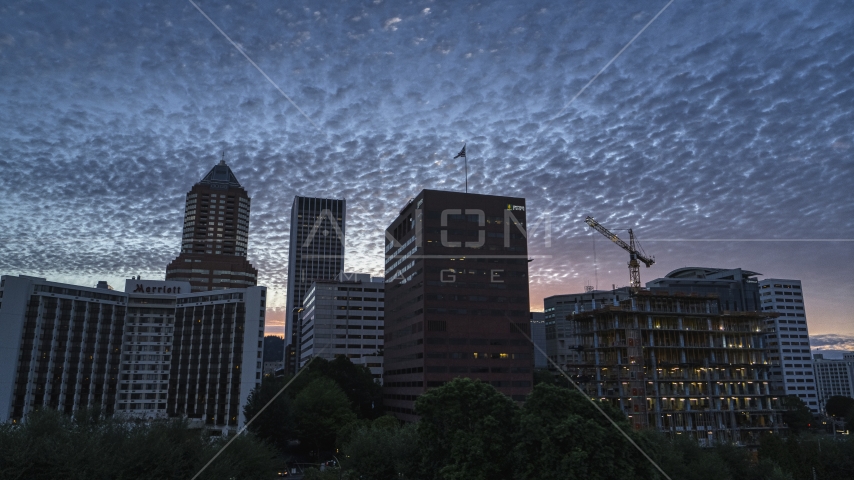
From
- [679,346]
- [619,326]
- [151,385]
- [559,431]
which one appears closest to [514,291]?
[619,326]

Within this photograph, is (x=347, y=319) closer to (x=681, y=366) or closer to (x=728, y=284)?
(x=681, y=366)

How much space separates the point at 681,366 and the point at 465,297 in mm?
42686

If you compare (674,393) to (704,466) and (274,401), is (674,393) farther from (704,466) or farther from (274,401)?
(274,401)

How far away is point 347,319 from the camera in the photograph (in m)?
176

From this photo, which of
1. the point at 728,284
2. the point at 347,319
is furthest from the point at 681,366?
the point at 347,319

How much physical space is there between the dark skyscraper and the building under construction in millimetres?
13746

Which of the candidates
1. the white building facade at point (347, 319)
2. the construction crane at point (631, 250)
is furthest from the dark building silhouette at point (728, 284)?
the white building facade at point (347, 319)

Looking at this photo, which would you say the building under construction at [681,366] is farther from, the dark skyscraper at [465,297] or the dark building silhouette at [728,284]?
the dark building silhouette at [728,284]

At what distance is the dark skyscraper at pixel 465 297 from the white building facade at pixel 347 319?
52.1 m

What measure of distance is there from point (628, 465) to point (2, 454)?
45223 mm

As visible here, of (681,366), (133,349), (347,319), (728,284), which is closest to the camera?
(681,366)

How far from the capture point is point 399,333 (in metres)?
127

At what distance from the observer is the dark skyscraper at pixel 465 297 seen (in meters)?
109

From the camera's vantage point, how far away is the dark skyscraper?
109 meters
